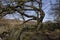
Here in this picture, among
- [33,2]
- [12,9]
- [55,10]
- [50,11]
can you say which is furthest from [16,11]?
[55,10]

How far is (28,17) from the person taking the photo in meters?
7.51

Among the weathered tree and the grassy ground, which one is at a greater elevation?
the weathered tree

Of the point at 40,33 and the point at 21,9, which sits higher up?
the point at 21,9

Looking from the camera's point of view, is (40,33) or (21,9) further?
(21,9)

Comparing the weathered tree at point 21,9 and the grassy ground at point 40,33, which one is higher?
the weathered tree at point 21,9

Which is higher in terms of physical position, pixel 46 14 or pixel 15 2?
pixel 15 2

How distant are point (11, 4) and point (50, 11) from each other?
1462mm

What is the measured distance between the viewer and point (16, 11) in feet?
24.2

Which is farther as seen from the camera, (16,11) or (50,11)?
(16,11)

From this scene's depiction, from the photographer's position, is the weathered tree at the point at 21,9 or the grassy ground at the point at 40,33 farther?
the weathered tree at the point at 21,9

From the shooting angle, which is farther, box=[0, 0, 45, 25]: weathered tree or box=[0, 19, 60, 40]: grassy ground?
box=[0, 0, 45, 25]: weathered tree

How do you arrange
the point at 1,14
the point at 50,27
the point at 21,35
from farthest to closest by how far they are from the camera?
the point at 1,14, the point at 50,27, the point at 21,35

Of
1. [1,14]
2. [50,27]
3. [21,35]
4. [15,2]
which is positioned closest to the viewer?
[21,35]

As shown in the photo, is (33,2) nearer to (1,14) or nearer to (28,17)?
(28,17)
